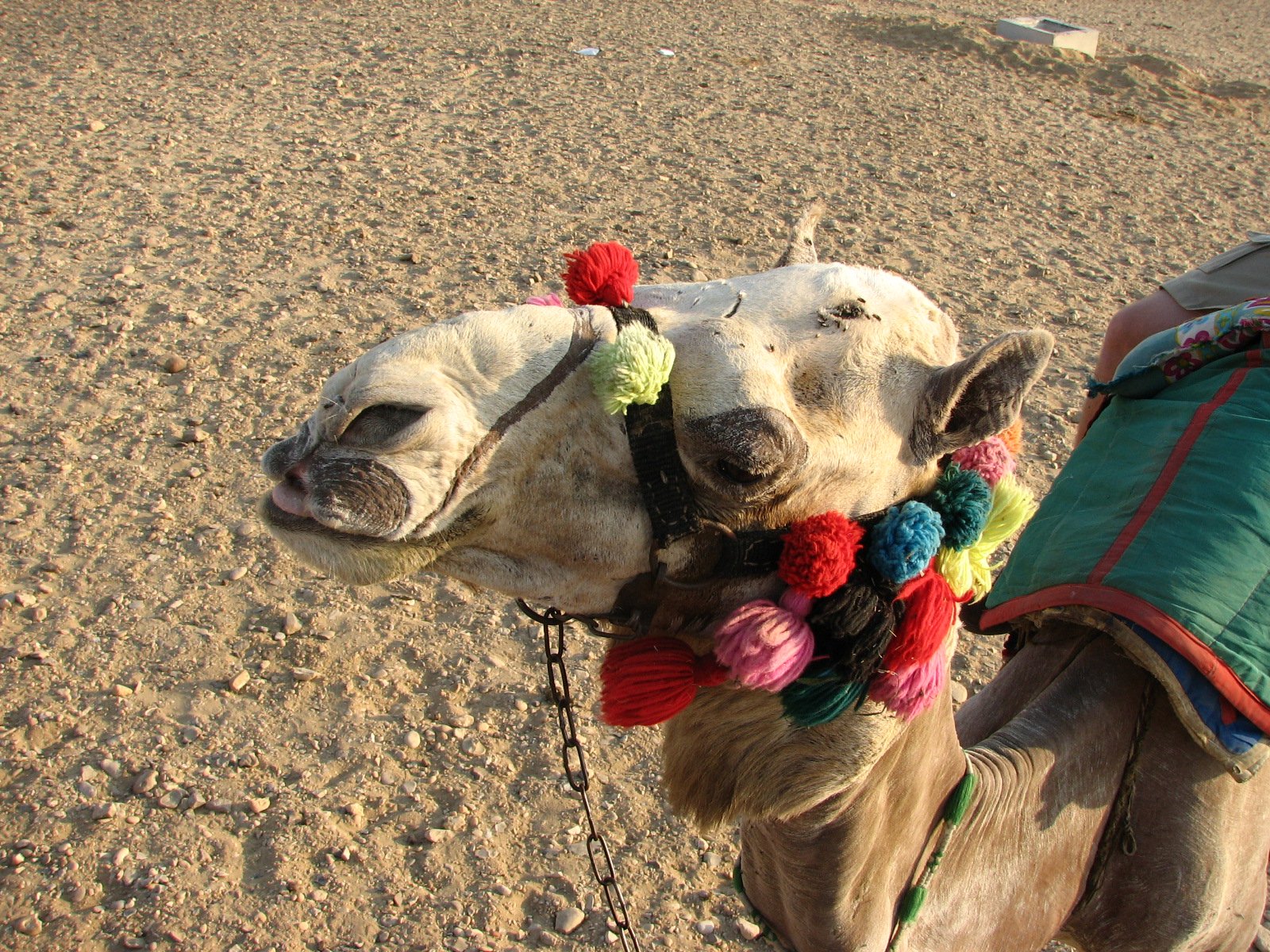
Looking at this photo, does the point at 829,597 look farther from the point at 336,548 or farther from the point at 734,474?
the point at 336,548

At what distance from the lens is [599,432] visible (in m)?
1.85

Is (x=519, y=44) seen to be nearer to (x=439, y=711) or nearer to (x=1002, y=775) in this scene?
(x=439, y=711)

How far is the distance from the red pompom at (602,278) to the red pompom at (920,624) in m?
0.77

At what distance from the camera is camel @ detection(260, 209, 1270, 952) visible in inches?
68.4

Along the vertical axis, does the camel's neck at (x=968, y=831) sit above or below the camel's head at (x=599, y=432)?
below

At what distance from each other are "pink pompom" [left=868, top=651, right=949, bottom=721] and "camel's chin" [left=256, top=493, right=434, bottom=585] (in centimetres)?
90

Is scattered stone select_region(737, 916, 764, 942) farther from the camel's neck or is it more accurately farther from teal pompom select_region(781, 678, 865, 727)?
teal pompom select_region(781, 678, 865, 727)

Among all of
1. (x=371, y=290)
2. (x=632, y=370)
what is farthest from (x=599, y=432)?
(x=371, y=290)

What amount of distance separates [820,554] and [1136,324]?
2854 millimetres

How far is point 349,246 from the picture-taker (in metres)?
6.91

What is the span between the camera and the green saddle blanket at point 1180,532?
7.43 ft

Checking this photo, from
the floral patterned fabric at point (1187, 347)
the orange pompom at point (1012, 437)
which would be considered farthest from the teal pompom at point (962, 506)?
the floral patterned fabric at point (1187, 347)

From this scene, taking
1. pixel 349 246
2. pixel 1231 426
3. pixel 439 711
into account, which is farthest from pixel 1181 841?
pixel 349 246

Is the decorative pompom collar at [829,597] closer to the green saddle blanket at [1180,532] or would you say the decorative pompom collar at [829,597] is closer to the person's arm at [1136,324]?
the green saddle blanket at [1180,532]
